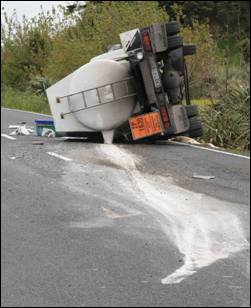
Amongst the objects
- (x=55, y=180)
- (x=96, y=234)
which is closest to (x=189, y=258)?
(x=96, y=234)

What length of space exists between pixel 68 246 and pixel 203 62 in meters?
13.5

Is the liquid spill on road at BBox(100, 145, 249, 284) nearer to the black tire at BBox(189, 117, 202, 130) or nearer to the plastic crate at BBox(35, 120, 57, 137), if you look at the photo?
the black tire at BBox(189, 117, 202, 130)

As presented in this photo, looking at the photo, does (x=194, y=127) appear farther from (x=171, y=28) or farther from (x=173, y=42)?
(x=171, y=28)

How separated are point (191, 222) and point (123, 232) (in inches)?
36.6

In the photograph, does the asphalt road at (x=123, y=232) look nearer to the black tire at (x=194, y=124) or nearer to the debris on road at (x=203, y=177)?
the debris on road at (x=203, y=177)

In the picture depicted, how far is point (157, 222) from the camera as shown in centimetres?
707

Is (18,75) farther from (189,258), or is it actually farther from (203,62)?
(189,258)

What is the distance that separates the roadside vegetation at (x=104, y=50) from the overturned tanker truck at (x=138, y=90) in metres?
2.05

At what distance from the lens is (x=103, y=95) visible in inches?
478

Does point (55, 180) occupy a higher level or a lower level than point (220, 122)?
higher

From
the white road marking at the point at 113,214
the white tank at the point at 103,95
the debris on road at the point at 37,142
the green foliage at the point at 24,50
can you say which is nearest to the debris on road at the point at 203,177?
the white road marking at the point at 113,214

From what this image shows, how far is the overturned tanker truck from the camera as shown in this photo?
11945 millimetres

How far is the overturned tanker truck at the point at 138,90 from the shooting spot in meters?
11.9

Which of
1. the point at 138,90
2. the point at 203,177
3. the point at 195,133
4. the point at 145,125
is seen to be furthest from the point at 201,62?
the point at 203,177
